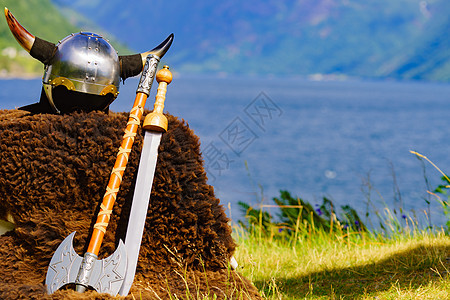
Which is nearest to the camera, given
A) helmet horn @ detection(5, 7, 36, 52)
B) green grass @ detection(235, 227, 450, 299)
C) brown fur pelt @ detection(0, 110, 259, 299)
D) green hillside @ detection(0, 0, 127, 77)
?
brown fur pelt @ detection(0, 110, 259, 299)

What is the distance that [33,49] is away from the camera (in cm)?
245

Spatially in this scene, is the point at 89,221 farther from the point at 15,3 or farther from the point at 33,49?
the point at 15,3

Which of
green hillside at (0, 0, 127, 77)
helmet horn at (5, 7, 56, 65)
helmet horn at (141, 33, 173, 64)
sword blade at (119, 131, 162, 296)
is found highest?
green hillside at (0, 0, 127, 77)

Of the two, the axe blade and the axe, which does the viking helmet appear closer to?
the axe

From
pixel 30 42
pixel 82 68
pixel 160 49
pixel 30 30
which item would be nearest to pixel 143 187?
pixel 82 68

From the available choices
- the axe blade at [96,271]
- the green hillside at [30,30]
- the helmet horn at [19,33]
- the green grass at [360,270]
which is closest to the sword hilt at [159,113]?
the axe blade at [96,271]

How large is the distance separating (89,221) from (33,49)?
0.91m

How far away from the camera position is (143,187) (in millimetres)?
2225

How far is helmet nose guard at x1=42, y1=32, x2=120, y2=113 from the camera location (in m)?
2.43

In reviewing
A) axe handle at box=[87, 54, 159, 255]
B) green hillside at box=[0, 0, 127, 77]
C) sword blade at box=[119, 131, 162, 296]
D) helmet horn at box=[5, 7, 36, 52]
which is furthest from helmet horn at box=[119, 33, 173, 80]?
green hillside at box=[0, 0, 127, 77]

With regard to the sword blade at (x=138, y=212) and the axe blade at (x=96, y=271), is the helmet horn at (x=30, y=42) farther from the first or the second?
the axe blade at (x=96, y=271)

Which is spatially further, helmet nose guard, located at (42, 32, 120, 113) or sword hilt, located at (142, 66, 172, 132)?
helmet nose guard, located at (42, 32, 120, 113)

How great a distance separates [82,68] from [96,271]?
0.99 m

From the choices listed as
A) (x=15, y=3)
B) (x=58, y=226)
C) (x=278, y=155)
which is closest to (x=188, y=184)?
(x=58, y=226)
